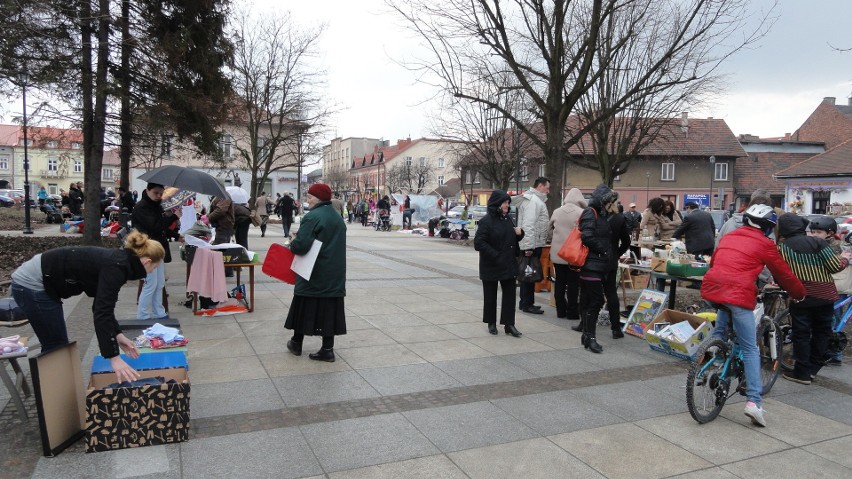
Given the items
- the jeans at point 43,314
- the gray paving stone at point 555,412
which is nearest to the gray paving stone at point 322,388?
the gray paving stone at point 555,412

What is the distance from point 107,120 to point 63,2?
2.90 meters

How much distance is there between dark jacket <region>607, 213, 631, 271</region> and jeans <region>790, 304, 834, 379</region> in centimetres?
180

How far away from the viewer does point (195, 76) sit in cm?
1355

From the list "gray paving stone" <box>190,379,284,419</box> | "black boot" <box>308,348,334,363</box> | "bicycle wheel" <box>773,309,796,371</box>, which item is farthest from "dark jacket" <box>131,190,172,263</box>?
"bicycle wheel" <box>773,309,796,371</box>

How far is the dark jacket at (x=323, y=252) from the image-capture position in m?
5.69

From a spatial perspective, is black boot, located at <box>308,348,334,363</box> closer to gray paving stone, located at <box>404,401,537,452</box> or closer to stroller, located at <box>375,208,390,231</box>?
gray paving stone, located at <box>404,401,537,452</box>

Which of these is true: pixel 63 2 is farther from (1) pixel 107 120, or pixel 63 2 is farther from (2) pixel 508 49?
(2) pixel 508 49

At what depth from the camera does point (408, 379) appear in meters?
5.42

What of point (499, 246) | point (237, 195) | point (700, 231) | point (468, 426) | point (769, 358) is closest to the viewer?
point (468, 426)

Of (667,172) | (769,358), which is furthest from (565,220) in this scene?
(667,172)

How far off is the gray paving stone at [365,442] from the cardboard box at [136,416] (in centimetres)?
87

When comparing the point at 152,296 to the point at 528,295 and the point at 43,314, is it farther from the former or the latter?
the point at 528,295

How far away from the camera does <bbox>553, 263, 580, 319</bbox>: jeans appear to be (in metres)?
8.08

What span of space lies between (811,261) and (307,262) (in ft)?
16.2
